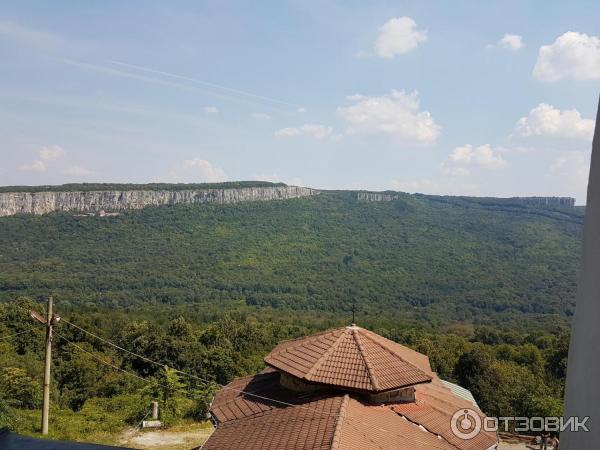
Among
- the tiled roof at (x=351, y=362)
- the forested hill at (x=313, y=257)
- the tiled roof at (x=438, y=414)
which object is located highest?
the tiled roof at (x=351, y=362)

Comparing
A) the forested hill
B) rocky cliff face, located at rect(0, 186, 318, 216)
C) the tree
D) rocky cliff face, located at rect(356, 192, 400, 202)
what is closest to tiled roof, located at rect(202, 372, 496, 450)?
the tree

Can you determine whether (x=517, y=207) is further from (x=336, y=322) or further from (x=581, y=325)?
(x=581, y=325)

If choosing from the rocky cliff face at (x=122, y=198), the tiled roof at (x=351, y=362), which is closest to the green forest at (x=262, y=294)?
the rocky cliff face at (x=122, y=198)

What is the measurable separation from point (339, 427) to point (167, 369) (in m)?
19.9

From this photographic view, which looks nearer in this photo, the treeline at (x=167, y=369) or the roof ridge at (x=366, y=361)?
the roof ridge at (x=366, y=361)

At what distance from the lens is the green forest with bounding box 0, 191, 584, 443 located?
2867 centimetres

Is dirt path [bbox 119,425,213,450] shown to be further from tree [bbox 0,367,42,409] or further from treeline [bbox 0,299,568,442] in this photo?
tree [bbox 0,367,42,409]

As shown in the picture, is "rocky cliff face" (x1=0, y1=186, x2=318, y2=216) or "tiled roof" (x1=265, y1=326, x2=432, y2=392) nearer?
"tiled roof" (x1=265, y1=326, x2=432, y2=392)

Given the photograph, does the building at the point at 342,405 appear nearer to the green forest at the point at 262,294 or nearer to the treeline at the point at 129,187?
the green forest at the point at 262,294

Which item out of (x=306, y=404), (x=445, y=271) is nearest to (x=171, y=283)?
(x=445, y=271)

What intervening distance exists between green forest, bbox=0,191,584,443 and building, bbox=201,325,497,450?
1046 cm

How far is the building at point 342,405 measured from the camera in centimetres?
984

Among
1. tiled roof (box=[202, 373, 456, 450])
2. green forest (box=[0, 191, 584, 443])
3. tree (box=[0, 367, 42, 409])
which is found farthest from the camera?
green forest (box=[0, 191, 584, 443])

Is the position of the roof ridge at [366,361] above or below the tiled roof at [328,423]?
above
